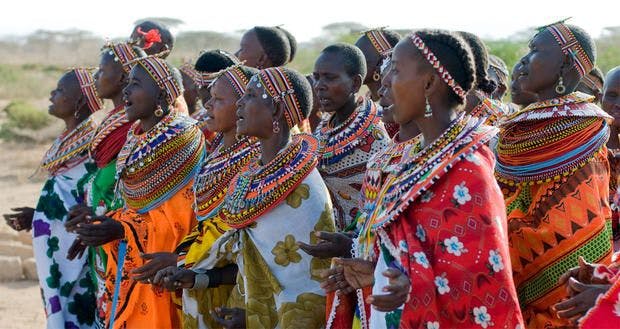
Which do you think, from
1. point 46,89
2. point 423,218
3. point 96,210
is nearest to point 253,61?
point 96,210

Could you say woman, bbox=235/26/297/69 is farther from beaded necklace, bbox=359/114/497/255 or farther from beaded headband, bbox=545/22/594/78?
beaded necklace, bbox=359/114/497/255

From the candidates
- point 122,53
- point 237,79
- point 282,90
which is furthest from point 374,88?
point 122,53

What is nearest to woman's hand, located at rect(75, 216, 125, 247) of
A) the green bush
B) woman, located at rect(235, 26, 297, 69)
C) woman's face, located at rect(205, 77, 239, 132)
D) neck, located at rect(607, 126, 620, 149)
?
woman's face, located at rect(205, 77, 239, 132)

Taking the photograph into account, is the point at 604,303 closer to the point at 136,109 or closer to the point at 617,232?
the point at 617,232

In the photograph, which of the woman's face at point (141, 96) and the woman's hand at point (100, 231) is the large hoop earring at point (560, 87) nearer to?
the woman's face at point (141, 96)

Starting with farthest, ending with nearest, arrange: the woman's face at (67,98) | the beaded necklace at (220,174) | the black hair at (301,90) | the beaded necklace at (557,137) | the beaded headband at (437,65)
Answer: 1. the woman's face at (67,98)
2. the beaded necklace at (220,174)
3. the black hair at (301,90)
4. the beaded necklace at (557,137)
5. the beaded headband at (437,65)

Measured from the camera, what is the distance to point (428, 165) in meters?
4.11

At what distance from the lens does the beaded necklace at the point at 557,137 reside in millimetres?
5004

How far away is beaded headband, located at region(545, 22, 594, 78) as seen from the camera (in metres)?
5.15

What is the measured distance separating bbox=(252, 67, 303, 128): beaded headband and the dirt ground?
532 cm

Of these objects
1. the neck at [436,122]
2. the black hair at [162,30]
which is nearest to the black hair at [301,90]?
the neck at [436,122]

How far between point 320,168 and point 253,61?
7.10 feet

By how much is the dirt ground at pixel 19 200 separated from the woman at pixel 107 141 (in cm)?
309

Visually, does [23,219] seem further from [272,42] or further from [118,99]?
[272,42]
